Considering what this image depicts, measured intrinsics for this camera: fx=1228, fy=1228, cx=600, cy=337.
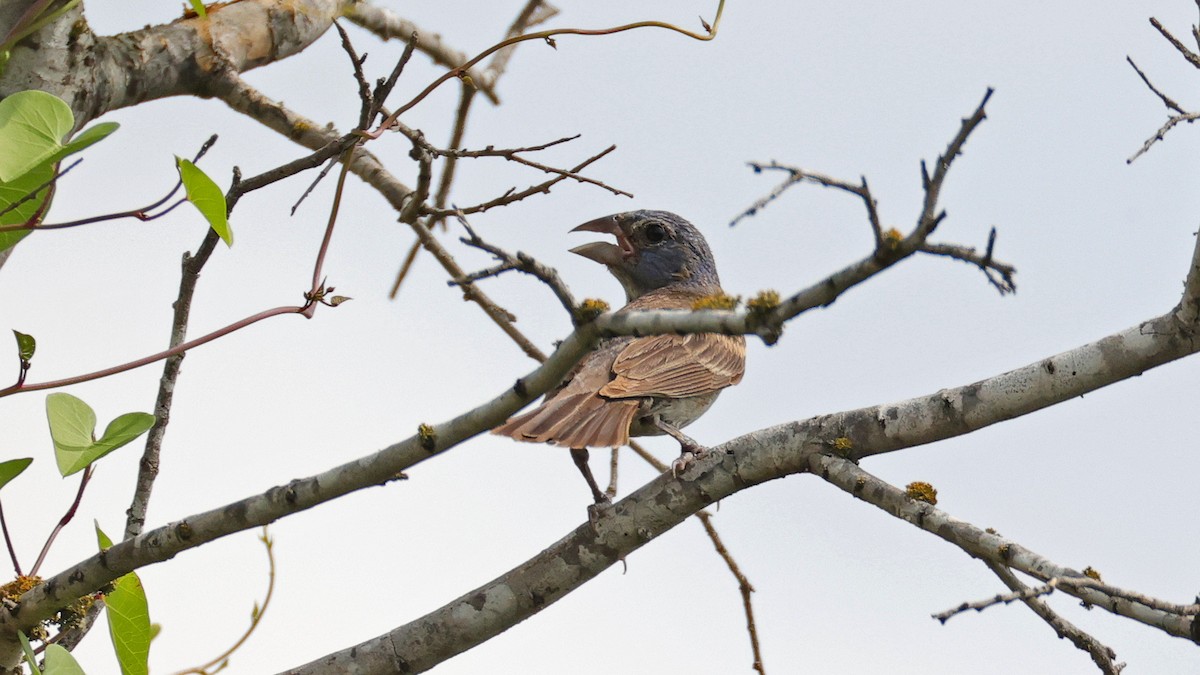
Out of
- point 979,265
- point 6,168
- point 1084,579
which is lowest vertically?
point 1084,579

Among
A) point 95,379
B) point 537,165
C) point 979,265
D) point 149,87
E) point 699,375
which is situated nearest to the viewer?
point 979,265

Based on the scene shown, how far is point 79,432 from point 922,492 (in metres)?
1.96

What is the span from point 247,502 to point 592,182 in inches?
64.0

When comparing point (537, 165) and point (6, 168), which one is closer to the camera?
point (6, 168)

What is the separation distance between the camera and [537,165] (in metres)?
3.78

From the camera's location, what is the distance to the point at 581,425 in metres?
4.27

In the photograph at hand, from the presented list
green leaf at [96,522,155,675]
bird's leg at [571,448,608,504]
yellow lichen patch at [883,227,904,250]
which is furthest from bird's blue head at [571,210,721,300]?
yellow lichen patch at [883,227,904,250]

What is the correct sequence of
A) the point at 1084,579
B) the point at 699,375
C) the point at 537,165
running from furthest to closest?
the point at 699,375, the point at 537,165, the point at 1084,579

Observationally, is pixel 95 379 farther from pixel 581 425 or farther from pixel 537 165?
pixel 581 425

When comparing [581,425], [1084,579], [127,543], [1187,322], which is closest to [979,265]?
[1084,579]

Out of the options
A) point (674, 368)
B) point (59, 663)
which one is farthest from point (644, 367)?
point (59, 663)

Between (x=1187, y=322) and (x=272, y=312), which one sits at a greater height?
(x=272, y=312)

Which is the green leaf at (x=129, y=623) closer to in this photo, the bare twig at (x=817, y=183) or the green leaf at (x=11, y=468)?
the green leaf at (x=11, y=468)

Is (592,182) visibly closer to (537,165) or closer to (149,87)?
(537,165)
